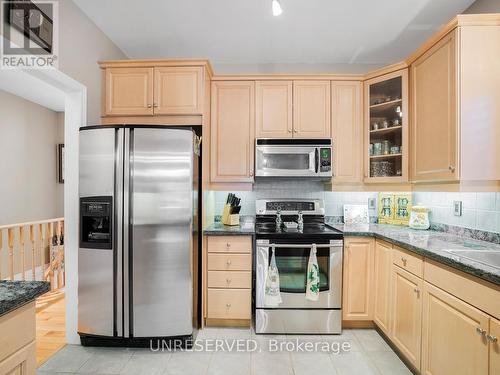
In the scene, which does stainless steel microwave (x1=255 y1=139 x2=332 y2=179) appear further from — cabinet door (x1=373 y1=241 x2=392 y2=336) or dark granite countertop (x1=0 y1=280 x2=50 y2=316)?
dark granite countertop (x1=0 y1=280 x2=50 y2=316)

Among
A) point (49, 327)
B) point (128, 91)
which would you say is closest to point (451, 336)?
point (128, 91)

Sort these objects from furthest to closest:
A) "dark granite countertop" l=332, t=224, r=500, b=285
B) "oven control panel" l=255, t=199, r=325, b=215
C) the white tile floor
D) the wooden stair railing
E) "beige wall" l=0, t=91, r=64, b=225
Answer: "beige wall" l=0, t=91, r=64, b=225, the wooden stair railing, "oven control panel" l=255, t=199, r=325, b=215, the white tile floor, "dark granite countertop" l=332, t=224, r=500, b=285

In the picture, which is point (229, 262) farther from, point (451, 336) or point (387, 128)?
point (387, 128)

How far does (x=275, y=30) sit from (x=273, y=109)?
2.27 ft

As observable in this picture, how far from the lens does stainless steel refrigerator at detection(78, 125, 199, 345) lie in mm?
2008

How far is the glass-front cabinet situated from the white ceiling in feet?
1.43

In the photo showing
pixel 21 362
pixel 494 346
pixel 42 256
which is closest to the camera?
pixel 21 362

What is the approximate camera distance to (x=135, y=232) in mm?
2008

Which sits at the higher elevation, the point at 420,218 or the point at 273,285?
the point at 420,218

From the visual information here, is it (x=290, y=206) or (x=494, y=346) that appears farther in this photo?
(x=290, y=206)

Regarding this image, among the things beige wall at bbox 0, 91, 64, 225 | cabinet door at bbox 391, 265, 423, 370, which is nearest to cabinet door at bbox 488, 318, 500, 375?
cabinet door at bbox 391, 265, 423, 370

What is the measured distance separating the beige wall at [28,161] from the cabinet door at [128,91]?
2316 mm

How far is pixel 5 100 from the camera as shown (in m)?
3.59

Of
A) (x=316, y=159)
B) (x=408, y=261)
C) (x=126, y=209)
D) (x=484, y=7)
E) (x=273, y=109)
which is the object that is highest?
(x=484, y=7)
